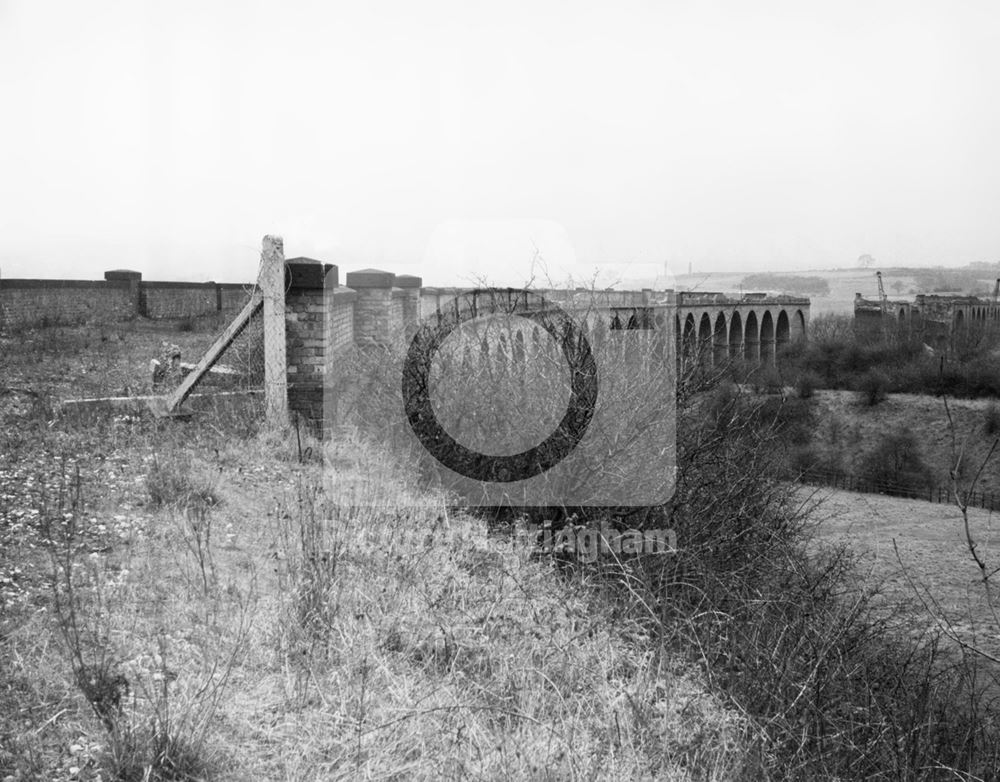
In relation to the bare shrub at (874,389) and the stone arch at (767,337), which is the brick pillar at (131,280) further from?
the stone arch at (767,337)

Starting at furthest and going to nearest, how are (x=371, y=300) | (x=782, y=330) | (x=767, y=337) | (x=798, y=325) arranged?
(x=798, y=325)
(x=782, y=330)
(x=767, y=337)
(x=371, y=300)

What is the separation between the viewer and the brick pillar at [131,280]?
61.4ft

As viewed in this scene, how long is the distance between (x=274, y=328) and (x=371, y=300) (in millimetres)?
4534

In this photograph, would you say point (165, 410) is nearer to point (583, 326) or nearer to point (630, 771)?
point (583, 326)

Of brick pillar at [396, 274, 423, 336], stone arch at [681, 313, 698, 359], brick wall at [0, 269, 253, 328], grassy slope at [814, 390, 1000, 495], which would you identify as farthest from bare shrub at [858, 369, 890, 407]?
stone arch at [681, 313, 698, 359]

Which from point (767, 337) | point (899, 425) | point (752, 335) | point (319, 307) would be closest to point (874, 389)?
point (899, 425)

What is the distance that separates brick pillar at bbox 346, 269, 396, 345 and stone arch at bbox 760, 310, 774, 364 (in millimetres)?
34470

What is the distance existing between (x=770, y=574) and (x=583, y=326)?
6.29 ft

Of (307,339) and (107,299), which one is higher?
(107,299)

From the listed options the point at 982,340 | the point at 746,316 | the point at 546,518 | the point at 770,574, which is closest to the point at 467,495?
the point at 546,518

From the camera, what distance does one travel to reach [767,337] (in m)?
44.2

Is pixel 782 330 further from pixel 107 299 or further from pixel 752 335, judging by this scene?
pixel 107 299

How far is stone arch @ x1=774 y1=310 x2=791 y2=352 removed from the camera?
4575cm

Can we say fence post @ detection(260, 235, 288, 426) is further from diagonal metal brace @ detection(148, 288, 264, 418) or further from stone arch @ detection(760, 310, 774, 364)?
stone arch @ detection(760, 310, 774, 364)
